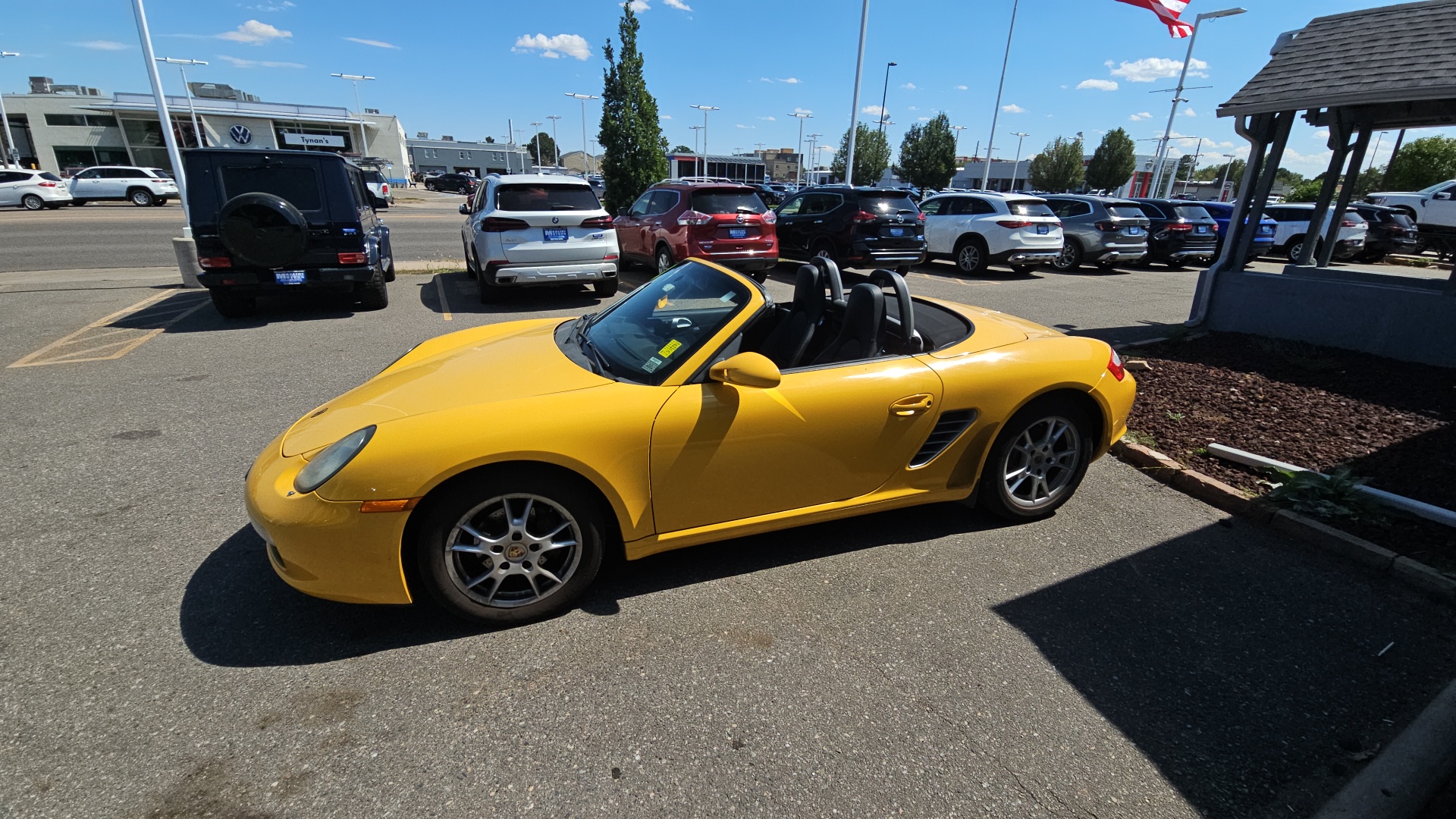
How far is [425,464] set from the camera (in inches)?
94.0

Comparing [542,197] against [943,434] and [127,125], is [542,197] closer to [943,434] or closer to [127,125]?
[943,434]

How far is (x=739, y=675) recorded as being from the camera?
8.11ft

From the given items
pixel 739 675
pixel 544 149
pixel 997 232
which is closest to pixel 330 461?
pixel 739 675

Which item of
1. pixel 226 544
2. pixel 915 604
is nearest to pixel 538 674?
pixel 915 604

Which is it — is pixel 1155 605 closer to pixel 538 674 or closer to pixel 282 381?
pixel 538 674

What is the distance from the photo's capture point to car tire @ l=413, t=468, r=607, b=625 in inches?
97.8

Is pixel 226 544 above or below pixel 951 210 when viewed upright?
below

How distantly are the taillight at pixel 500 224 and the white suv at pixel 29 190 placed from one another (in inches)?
1243

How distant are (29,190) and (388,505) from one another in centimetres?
3763

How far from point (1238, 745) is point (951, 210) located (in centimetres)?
1348

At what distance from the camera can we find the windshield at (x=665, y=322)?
2902 millimetres

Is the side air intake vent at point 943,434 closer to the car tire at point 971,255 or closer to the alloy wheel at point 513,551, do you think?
the alloy wheel at point 513,551

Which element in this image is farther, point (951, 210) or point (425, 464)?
point (951, 210)

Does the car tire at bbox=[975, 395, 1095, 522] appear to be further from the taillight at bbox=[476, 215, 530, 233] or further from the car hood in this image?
the taillight at bbox=[476, 215, 530, 233]
